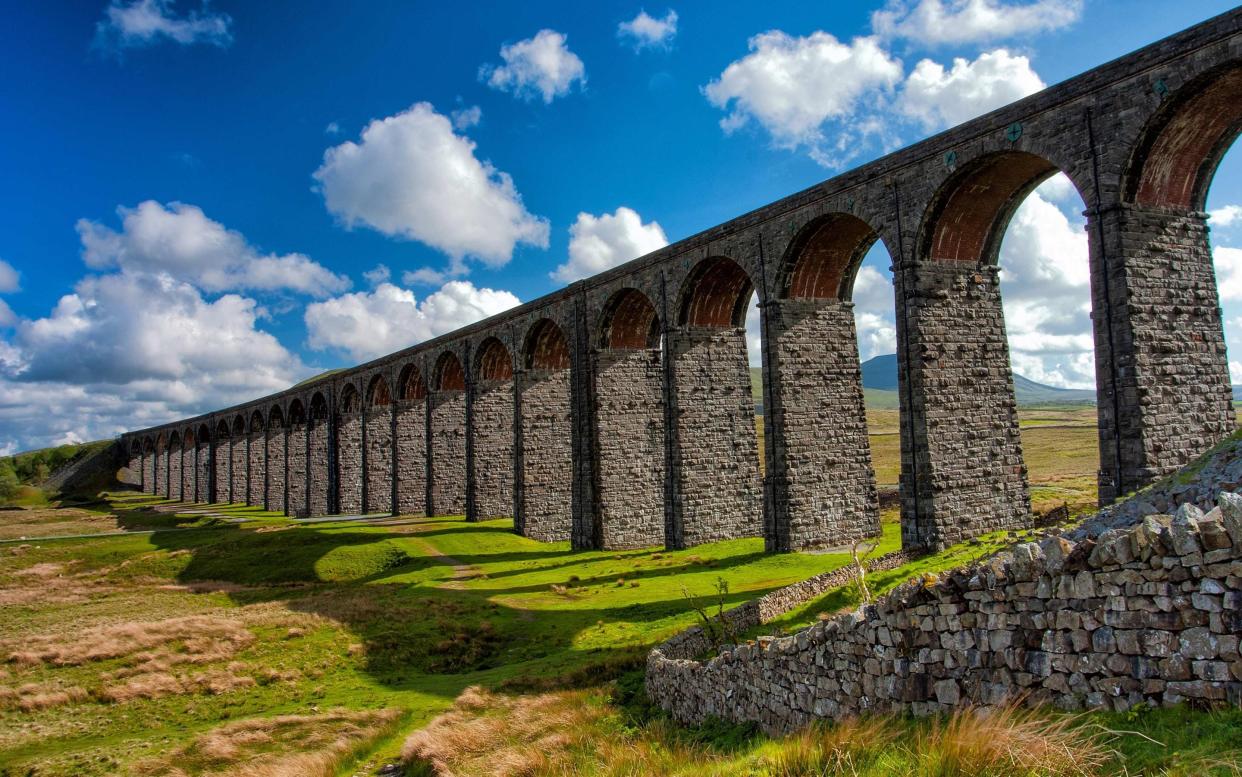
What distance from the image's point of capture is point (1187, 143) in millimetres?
14625

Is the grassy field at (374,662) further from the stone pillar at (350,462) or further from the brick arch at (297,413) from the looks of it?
the brick arch at (297,413)

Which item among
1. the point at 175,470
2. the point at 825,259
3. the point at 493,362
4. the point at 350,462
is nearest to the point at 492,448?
the point at 493,362

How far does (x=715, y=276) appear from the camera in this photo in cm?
2716

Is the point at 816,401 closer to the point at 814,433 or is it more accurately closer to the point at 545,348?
the point at 814,433

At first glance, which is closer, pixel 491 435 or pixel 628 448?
pixel 628 448

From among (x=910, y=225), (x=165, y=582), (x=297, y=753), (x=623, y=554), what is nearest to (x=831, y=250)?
(x=910, y=225)

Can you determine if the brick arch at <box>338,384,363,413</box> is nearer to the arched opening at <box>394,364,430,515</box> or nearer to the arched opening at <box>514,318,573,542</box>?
the arched opening at <box>394,364,430,515</box>

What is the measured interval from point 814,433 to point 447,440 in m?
27.0

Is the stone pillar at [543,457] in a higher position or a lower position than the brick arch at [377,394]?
lower

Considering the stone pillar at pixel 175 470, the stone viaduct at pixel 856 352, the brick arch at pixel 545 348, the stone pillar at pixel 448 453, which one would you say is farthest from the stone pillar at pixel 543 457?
Answer: the stone pillar at pixel 175 470

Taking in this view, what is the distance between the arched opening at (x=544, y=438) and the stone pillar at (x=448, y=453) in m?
9.39

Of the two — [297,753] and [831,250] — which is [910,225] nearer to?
[831,250]

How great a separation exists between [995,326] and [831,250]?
17.8 ft

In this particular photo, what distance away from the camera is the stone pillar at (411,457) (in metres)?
47.7
